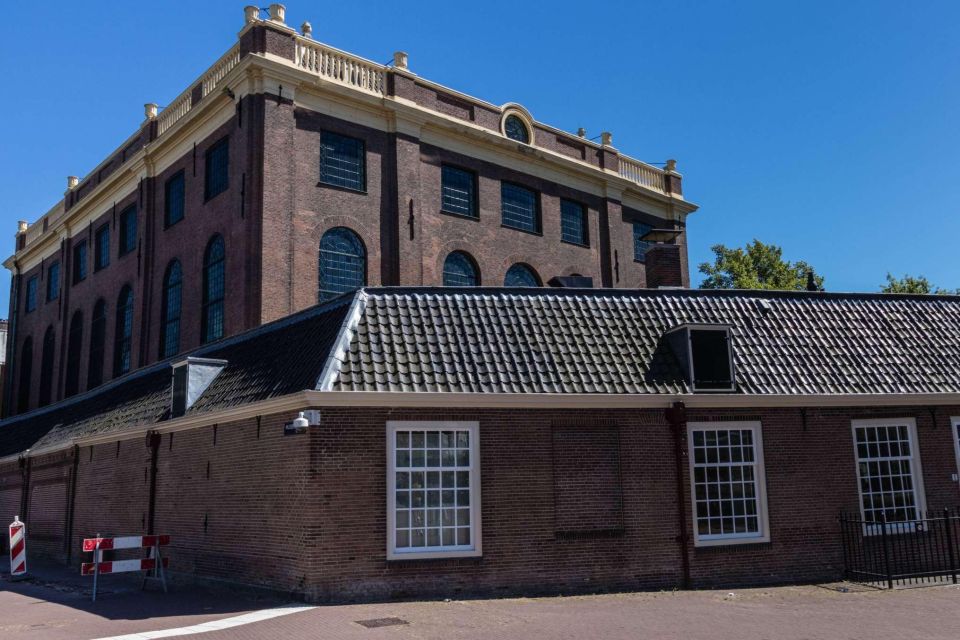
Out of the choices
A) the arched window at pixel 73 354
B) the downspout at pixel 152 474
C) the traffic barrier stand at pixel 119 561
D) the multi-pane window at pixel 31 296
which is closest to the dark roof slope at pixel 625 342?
the traffic barrier stand at pixel 119 561

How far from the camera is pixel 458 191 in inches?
1153

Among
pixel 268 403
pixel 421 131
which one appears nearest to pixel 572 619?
pixel 268 403

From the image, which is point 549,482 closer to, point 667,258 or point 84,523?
point 667,258

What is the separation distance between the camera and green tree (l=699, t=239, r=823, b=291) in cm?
3978

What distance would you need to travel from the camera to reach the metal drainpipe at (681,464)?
13.9 metres

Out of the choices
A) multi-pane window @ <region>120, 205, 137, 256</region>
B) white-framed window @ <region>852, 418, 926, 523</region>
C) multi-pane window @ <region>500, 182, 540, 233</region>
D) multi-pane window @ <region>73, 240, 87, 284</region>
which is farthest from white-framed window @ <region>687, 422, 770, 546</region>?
multi-pane window @ <region>73, 240, 87, 284</region>

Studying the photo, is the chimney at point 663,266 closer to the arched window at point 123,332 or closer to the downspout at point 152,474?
the downspout at point 152,474

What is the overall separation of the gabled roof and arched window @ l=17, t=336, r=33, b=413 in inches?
1062

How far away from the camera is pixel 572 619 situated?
11023 millimetres

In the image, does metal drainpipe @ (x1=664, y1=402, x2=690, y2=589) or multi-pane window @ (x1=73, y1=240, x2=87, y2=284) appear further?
multi-pane window @ (x1=73, y1=240, x2=87, y2=284)

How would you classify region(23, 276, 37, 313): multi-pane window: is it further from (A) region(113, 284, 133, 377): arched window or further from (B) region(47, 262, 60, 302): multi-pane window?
(A) region(113, 284, 133, 377): arched window

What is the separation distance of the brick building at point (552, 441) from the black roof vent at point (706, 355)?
39mm

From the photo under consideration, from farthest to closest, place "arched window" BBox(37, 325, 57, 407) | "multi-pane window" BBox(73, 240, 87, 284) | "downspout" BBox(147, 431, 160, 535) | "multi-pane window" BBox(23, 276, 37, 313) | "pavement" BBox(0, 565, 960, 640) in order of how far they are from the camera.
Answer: "multi-pane window" BBox(23, 276, 37, 313) → "arched window" BBox(37, 325, 57, 407) → "multi-pane window" BBox(73, 240, 87, 284) → "downspout" BBox(147, 431, 160, 535) → "pavement" BBox(0, 565, 960, 640)

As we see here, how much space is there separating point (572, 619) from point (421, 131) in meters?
20.1
